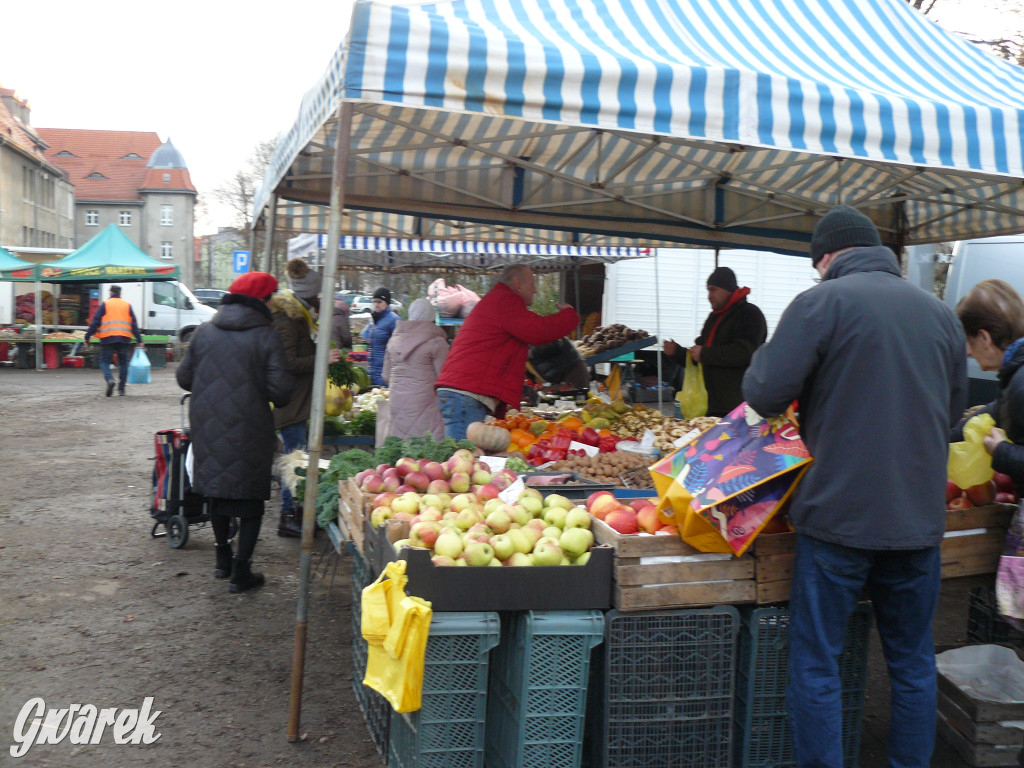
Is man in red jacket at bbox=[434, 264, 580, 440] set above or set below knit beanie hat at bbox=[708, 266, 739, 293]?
below

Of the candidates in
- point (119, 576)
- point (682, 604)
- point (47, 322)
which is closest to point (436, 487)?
point (682, 604)

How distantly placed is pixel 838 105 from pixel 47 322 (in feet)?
79.1

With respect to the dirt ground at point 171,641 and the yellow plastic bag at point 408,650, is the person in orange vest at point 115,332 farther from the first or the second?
the yellow plastic bag at point 408,650

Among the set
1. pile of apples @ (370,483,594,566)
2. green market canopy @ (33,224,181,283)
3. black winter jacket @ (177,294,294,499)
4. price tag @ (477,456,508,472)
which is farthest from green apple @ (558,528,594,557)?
green market canopy @ (33,224,181,283)

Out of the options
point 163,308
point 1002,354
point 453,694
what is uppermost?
point 1002,354

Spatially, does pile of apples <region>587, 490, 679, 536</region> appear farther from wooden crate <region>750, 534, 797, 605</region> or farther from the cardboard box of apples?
wooden crate <region>750, 534, 797, 605</region>

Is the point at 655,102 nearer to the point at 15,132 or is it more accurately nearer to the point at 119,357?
the point at 119,357

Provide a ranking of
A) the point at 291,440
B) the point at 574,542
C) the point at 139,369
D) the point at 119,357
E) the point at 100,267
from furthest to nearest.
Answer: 1. the point at 100,267
2. the point at 139,369
3. the point at 119,357
4. the point at 291,440
5. the point at 574,542

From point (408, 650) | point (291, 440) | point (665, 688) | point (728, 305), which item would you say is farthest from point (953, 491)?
point (291, 440)

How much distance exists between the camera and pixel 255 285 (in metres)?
5.32

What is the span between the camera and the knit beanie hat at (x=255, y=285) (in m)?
5.26

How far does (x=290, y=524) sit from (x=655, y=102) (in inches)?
186

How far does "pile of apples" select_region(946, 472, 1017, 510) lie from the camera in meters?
3.63

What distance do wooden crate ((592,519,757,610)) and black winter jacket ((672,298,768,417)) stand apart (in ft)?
10.8
